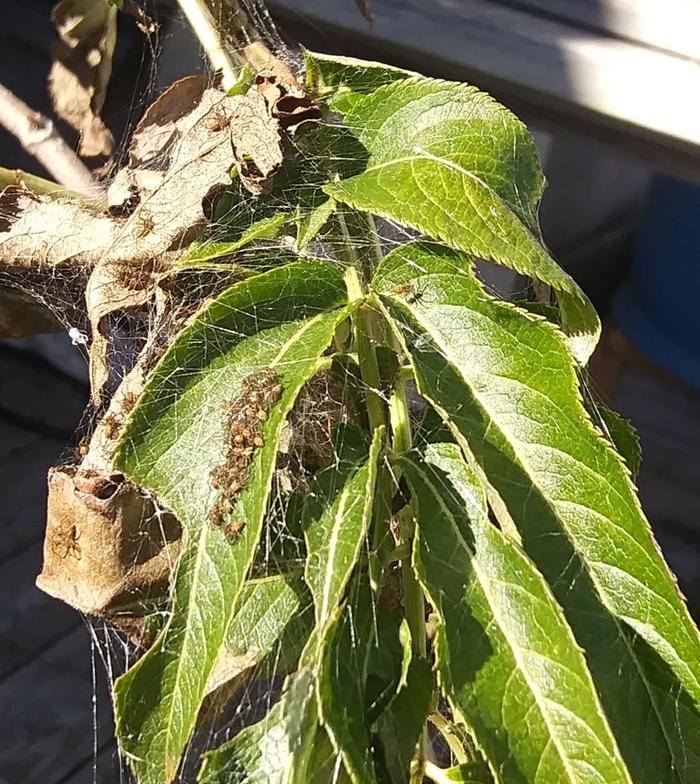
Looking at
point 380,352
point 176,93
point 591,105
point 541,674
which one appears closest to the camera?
point 541,674

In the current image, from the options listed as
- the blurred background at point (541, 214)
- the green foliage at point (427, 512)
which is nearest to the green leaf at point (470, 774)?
the green foliage at point (427, 512)

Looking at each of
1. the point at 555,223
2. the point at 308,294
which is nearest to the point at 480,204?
the point at 308,294

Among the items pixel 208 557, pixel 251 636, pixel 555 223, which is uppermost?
pixel 208 557

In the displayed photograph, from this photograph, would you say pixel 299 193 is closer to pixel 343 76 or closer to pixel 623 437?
pixel 343 76

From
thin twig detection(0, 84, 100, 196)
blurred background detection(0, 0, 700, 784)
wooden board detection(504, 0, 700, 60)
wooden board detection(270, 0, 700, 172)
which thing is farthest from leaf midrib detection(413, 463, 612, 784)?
Result: wooden board detection(504, 0, 700, 60)

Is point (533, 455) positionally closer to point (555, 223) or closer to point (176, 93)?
point (176, 93)

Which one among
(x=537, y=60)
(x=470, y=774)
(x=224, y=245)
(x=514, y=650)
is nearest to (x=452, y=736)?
(x=470, y=774)

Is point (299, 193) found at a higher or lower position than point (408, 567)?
higher
